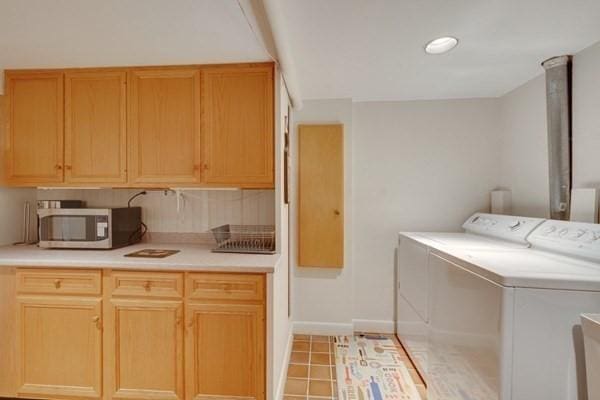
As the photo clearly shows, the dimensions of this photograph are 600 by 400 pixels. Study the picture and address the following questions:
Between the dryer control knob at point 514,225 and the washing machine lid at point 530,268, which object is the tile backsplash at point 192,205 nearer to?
the washing machine lid at point 530,268

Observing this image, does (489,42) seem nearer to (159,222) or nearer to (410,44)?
(410,44)

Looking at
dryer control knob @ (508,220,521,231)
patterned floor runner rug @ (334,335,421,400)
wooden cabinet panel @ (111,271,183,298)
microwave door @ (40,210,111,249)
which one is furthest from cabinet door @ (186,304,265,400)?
dryer control knob @ (508,220,521,231)

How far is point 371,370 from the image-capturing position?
2123 millimetres

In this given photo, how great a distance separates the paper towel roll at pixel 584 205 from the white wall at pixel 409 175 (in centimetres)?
86

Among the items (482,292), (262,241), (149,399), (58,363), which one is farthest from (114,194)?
(482,292)

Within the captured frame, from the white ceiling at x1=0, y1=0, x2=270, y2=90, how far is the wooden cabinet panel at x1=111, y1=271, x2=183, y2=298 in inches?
52.3

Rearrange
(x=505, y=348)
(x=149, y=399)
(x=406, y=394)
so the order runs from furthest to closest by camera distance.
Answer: (x=406, y=394) < (x=149, y=399) < (x=505, y=348)

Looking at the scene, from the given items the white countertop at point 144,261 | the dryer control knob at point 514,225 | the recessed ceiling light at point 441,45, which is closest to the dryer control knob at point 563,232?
the dryer control knob at point 514,225

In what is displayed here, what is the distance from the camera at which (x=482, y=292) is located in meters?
1.23

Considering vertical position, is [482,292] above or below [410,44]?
below

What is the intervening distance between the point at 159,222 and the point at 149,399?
1233 mm

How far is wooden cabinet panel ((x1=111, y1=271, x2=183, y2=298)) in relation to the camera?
1.65 m

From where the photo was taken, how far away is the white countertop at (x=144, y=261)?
A: 1.61 meters

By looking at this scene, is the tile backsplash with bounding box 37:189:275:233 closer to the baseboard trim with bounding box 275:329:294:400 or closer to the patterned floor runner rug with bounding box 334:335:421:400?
the baseboard trim with bounding box 275:329:294:400
